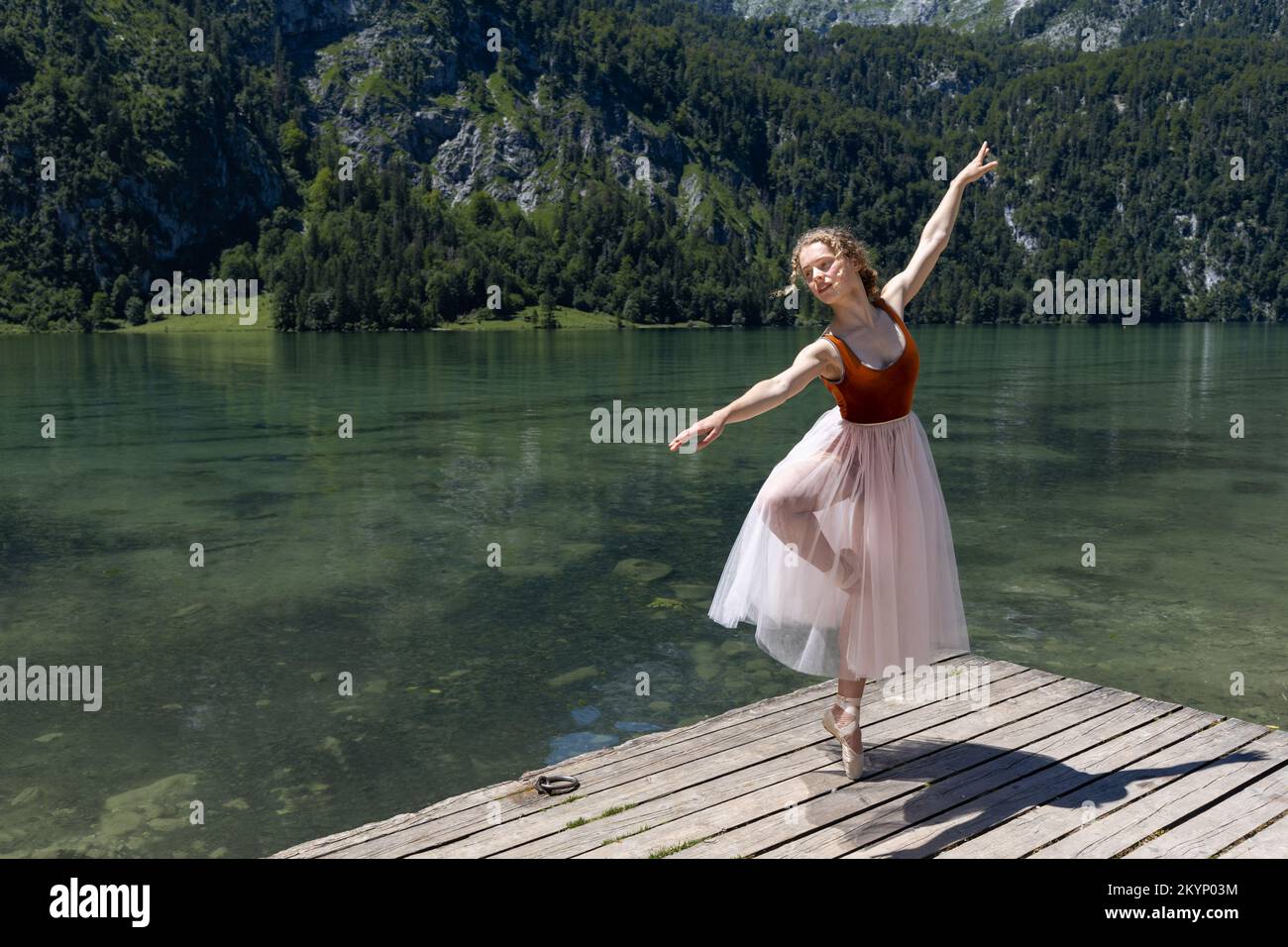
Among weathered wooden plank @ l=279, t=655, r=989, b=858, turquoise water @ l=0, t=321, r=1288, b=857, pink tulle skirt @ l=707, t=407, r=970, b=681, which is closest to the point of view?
weathered wooden plank @ l=279, t=655, r=989, b=858

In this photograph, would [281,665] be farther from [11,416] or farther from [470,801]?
[11,416]

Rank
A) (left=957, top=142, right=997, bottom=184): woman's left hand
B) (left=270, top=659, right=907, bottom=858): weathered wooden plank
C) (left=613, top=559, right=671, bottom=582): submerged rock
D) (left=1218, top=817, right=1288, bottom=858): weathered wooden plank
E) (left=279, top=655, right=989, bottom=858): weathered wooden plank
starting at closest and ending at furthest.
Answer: (left=1218, top=817, right=1288, bottom=858): weathered wooden plank < (left=279, top=655, right=989, bottom=858): weathered wooden plank < (left=270, top=659, right=907, bottom=858): weathered wooden plank < (left=957, top=142, right=997, bottom=184): woman's left hand < (left=613, top=559, right=671, bottom=582): submerged rock

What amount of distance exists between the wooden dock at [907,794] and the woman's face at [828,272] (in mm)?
3201

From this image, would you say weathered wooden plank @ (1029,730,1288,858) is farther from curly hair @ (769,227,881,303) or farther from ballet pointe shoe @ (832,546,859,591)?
curly hair @ (769,227,881,303)

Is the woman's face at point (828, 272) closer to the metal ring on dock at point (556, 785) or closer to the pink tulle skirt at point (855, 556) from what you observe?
the pink tulle skirt at point (855, 556)

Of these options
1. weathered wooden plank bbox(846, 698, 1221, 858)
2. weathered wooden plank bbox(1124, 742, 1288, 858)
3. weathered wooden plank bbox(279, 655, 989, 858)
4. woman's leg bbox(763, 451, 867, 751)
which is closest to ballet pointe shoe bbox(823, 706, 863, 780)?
woman's leg bbox(763, 451, 867, 751)

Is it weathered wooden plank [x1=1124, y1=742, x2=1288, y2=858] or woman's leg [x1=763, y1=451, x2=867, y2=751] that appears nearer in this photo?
weathered wooden plank [x1=1124, y1=742, x2=1288, y2=858]

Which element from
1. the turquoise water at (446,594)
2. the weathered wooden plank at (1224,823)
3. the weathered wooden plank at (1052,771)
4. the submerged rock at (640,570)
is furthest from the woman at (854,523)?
the submerged rock at (640,570)

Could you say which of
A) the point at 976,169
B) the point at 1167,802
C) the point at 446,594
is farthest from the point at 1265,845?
the point at 446,594

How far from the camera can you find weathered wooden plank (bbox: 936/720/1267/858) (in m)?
6.56

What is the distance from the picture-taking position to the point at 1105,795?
7.27 metres

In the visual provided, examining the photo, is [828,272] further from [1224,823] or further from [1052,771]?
[1224,823]

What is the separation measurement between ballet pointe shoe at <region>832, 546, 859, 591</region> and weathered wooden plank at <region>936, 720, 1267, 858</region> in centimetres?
171

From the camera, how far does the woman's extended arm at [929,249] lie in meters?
7.85
